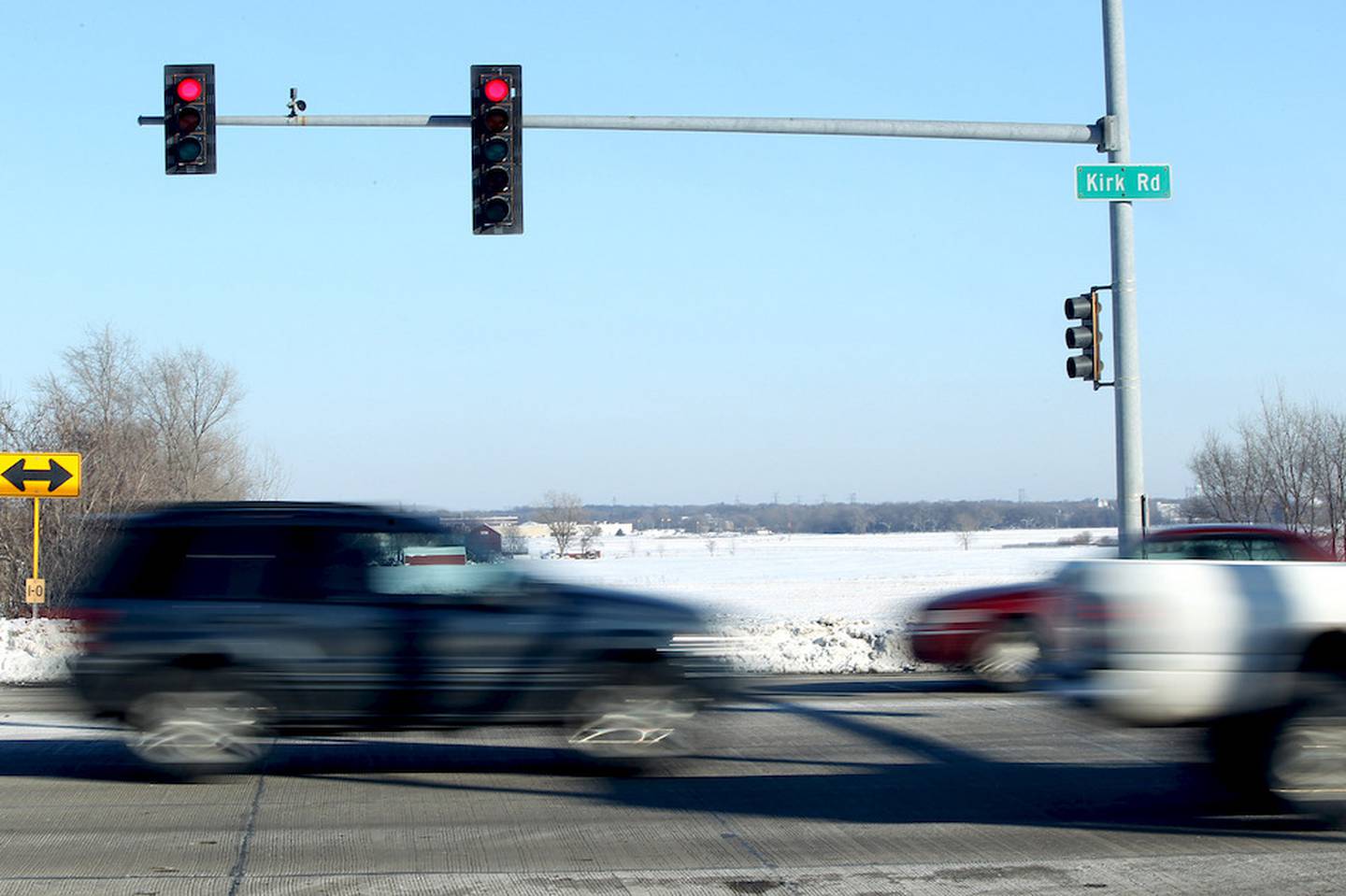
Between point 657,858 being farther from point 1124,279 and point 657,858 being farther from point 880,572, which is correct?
point 880,572

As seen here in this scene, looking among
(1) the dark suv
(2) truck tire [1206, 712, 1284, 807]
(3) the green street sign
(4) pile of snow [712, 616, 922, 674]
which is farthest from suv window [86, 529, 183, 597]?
(3) the green street sign

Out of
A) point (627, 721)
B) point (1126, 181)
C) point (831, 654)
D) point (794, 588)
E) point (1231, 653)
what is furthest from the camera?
point (794, 588)

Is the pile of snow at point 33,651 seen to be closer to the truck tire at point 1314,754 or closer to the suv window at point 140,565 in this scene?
the suv window at point 140,565

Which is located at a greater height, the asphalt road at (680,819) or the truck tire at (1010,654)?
the truck tire at (1010,654)

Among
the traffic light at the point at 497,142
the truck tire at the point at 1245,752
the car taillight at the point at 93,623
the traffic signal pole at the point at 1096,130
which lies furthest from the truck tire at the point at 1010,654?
the car taillight at the point at 93,623

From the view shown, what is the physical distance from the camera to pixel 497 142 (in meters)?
12.9

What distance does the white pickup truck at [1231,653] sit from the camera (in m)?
7.87

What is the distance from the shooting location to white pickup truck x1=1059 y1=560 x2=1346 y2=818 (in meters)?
7.87

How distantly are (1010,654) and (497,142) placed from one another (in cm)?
729

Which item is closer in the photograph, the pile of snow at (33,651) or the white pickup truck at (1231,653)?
the white pickup truck at (1231,653)

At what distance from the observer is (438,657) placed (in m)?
9.53

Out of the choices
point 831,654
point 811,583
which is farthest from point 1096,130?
point 811,583

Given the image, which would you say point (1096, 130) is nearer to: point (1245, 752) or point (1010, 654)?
point (1010, 654)

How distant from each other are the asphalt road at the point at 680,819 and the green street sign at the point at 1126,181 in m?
4.99
